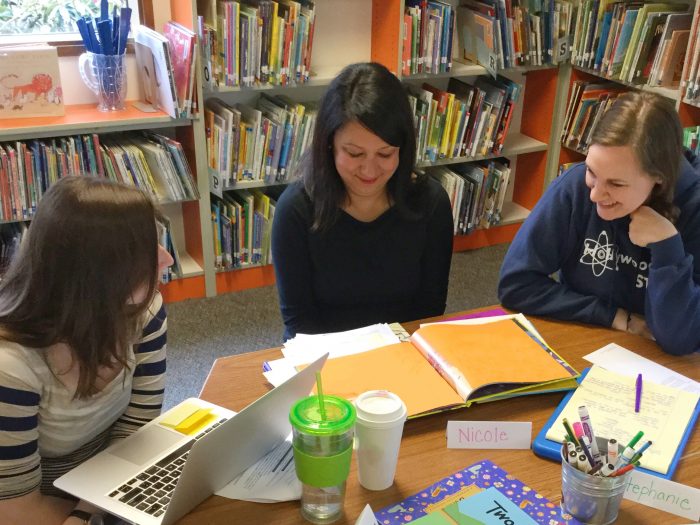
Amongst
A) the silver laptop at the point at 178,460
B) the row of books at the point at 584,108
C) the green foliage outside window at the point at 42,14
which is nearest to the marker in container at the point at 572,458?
the silver laptop at the point at 178,460

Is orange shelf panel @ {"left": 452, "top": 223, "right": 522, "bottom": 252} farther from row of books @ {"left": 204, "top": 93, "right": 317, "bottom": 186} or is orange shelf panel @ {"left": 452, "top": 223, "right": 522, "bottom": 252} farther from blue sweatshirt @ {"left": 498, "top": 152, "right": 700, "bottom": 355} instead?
blue sweatshirt @ {"left": 498, "top": 152, "right": 700, "bottom": 355}

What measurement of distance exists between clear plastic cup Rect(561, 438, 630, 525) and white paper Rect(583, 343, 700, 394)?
39 cm

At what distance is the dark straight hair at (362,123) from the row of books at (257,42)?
1145mm

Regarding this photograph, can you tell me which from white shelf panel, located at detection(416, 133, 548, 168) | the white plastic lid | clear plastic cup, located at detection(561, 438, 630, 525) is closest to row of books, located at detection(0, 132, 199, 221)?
white shelf panel, located at detection(416, 133, 548, 168)

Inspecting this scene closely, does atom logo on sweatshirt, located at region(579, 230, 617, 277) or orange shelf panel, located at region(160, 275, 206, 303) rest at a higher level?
atom logo on sweatshirt, located at region(579, 230, 617, 277)

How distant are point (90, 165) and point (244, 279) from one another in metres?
0.83

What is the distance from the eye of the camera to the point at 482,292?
3.21 metres

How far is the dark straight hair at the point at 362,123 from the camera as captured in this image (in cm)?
158

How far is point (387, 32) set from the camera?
3.03 meters

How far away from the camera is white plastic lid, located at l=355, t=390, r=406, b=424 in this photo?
1.00m

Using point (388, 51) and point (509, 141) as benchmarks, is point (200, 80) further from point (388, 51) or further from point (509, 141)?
point (509, 141)

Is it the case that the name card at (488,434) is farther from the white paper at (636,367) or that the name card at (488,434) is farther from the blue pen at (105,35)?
the blue pen at (105,35)

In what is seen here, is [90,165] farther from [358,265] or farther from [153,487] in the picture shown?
[153,487]

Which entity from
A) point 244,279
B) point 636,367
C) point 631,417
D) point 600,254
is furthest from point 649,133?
point 244,279
